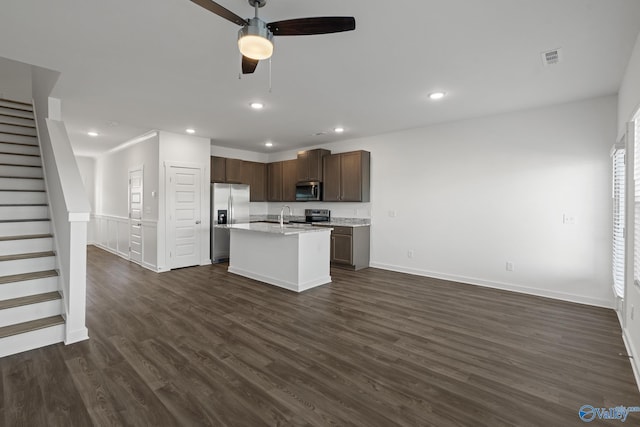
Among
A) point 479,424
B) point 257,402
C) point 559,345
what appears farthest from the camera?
point 559,345

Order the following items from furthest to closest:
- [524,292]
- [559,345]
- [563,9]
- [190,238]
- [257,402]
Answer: [190,238]
[524,292]
[559,345]
[563,9]
[257,402]

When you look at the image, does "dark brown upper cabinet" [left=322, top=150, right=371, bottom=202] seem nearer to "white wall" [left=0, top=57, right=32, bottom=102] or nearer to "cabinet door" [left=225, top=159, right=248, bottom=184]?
"cabinet door" [left=225, top=159, right=248, bottom=184]

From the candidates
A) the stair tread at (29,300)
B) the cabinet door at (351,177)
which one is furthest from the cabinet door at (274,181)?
the stair tread at (29,300)

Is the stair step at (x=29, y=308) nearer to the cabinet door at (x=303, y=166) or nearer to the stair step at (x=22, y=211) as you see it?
the stair step at (x=22, y=211)

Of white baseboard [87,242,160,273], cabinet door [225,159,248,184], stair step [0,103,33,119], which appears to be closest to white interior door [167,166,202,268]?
white baseboard [87,242,160,273]

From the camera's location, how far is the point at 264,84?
3.45 m

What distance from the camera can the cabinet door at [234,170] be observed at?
22.8 feet

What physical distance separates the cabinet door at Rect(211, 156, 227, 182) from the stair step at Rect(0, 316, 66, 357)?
4.35 meters

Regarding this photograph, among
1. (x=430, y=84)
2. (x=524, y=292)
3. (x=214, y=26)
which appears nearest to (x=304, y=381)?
(x=214, y=26)

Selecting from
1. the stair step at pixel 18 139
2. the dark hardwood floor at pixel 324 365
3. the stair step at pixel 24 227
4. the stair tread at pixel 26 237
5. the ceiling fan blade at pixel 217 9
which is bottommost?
the dark hardwood floor at pixel 324 365

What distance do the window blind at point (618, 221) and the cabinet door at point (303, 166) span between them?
502cm

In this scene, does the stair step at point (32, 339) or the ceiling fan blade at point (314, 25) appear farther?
the stair step at point (32, 339)

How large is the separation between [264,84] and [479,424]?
3.59 m

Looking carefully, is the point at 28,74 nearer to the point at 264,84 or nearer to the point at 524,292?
the point at 264,84
